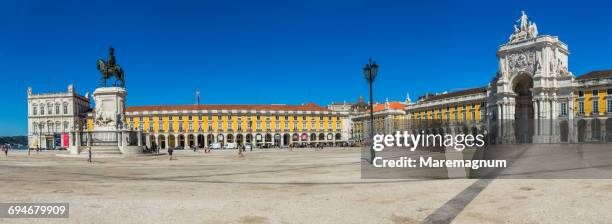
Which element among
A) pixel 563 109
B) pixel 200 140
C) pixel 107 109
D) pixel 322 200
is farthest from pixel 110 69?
pixel 200 140

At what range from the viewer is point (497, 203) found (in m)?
9.30

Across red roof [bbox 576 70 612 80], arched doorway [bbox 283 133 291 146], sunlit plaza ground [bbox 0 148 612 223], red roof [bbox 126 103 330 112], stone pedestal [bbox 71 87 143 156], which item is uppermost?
red roof [bbox 576 70 612 80]

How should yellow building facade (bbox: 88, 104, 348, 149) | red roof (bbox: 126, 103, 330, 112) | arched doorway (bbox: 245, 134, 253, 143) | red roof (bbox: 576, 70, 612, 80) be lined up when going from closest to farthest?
red roof (bbox: 576, 70, 612, 80)
yellow building facade (bbox: 88, 104, 348, 149)
arched doorway (bbox: 245, 134, 253, 143)
red roof (bbox: 126, 103, 330, 112)

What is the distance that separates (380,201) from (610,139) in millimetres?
24859

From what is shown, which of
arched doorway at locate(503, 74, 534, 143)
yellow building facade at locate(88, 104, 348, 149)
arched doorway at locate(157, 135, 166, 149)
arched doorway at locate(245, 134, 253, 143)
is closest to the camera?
arched doorway at locate(503, 74, 534, 143)

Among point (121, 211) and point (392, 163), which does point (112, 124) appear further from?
point (121, 211)

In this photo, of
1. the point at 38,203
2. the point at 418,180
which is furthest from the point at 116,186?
the point at 418,180

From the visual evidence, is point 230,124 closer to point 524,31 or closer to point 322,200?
point 524,31

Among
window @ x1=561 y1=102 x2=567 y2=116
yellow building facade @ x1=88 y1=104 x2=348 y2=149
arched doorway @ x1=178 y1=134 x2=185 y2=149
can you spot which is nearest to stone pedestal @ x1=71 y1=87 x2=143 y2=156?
window @ x1=561 y1=102 x2=567 y2=116

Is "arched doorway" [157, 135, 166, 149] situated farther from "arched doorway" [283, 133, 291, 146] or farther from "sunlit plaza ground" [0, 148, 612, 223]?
"sunlit plaza ground" [0, 148, 612, 223]

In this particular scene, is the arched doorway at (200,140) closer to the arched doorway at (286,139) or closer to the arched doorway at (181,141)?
the arched doorway at (181,141)

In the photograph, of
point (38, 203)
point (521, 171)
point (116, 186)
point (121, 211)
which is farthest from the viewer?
point (521, 171)

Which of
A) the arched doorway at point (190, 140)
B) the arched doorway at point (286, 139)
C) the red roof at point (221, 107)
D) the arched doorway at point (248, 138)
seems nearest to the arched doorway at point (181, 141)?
the arched doorway at point (190, 140)

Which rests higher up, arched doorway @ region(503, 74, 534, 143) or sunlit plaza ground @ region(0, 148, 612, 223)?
arched doorway @ region(503, 74, 534, 143)
